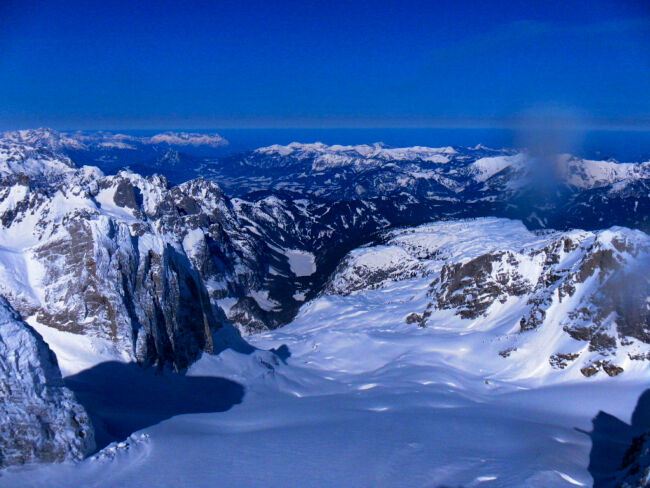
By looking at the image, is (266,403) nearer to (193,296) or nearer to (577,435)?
(193,296)

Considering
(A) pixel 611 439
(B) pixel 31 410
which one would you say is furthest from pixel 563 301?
(B) pixel 31 410

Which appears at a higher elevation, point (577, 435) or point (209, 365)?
point (209, 365)

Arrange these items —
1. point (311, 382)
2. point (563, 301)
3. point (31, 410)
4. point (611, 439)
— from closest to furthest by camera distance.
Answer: point (31, 410), point (611, 439), point (311, 382), point (563, 301)

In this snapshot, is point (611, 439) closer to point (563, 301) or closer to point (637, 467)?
point (637, 467)

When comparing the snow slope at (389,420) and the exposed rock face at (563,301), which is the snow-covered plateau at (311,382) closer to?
the snow slope at (389,420)

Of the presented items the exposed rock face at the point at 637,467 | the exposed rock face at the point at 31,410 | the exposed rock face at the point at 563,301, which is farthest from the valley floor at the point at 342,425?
the exposed rock face at the point at 563,301

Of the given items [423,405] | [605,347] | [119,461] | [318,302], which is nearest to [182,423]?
[119,461]
